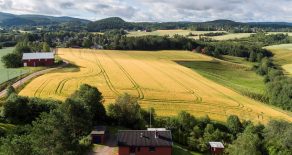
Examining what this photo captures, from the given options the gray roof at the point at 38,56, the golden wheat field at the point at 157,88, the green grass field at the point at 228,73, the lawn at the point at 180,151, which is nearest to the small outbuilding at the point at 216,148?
the lawn at the point at 180,151

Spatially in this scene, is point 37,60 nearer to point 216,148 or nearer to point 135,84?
point 135,84

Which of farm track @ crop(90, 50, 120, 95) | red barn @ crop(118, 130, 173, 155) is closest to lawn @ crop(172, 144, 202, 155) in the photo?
red barn @ crop(118, 130, 173, 155)

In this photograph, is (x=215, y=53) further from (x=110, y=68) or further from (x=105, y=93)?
(x=105, y=93)

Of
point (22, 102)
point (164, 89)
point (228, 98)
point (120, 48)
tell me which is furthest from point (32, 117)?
point (120, 48)

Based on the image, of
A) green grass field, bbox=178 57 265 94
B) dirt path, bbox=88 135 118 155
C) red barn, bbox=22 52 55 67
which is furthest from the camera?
green grass field, bbox=178 57 265 94

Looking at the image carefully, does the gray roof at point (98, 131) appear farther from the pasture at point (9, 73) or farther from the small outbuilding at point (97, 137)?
the pasture at point (9, 73)

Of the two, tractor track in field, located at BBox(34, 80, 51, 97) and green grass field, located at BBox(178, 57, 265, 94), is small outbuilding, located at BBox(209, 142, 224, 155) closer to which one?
tractor track in field, located at BBox(34, 80, 51, 97)

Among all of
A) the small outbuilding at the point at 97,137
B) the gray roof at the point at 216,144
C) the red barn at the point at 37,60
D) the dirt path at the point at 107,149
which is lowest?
the gray roof at the point at 216,144

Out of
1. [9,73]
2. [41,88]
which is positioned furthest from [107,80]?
[9,73]
